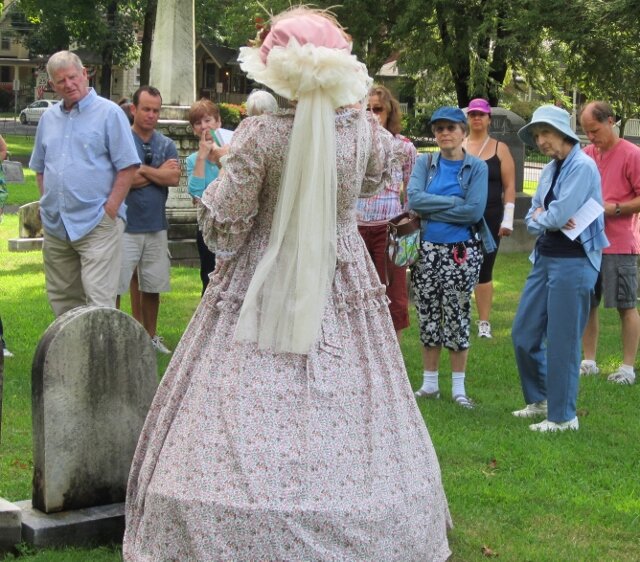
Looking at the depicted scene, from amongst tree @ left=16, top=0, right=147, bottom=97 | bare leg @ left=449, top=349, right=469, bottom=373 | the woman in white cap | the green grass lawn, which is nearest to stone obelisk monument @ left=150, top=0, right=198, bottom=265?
the green grass lawn

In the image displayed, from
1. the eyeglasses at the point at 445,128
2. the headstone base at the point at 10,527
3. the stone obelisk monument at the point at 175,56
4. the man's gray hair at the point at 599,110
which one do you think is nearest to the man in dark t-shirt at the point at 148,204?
the eyeglasses at the point at 445,128

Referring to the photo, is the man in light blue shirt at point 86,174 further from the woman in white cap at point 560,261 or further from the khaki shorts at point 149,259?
the woman in white cap at point 560,261

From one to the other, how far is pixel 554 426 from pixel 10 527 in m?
3.62

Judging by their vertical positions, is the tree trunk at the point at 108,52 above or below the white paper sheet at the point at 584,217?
above

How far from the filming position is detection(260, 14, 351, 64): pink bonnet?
4.45m

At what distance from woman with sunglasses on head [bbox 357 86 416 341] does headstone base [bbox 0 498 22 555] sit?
12.2 ft

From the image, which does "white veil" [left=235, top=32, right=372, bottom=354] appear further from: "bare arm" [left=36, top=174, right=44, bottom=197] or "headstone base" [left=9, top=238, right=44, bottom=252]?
"headstone base" [left=9, top=238, right=44, bottom=252]

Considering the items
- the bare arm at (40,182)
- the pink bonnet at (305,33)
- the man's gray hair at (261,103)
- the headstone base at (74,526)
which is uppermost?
the pink bonnet at (305,33)

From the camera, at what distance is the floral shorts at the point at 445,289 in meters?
7.76

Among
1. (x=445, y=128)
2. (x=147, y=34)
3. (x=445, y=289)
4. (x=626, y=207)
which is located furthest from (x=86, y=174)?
(x=147, y=34)

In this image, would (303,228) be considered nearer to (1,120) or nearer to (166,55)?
(166,55)

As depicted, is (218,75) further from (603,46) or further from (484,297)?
(484,297)

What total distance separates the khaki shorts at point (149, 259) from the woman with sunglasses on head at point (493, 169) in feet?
8.38

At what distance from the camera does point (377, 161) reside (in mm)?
4875
